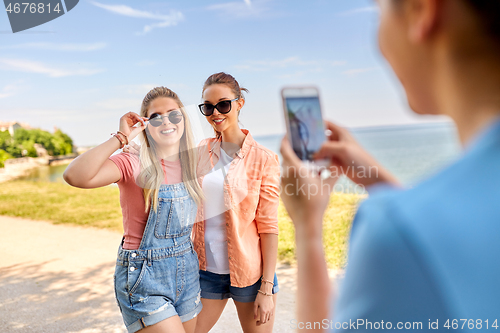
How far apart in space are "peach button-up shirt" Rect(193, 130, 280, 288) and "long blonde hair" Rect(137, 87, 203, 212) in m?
0.09

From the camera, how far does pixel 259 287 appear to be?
7.68ft

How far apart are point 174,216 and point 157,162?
35 centimetres

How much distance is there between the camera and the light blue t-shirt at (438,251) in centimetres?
41

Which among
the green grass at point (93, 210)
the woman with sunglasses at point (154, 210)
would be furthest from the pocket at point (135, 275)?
the green grass at point (93, 210)

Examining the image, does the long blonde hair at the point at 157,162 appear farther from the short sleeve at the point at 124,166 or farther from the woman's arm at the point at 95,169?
the woman's arm at the point at 95,169

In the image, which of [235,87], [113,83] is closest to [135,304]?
[113,83]

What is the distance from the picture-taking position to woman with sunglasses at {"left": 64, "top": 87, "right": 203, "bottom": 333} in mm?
1937

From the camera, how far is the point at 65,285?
514 centimetres

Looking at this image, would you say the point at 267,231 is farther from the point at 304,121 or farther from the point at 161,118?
the point at 304,121

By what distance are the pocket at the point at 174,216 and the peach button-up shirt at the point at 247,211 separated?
0.10 meters

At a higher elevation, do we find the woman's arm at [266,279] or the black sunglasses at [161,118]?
the black sunglasses at [161,118]

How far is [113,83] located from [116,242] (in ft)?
17.5

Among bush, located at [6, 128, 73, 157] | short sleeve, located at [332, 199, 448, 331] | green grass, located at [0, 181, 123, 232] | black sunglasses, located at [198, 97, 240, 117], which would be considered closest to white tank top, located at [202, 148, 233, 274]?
black sunglasses, located at [198, 97, 240, 117]

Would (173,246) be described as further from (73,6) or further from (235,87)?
(73,6)
